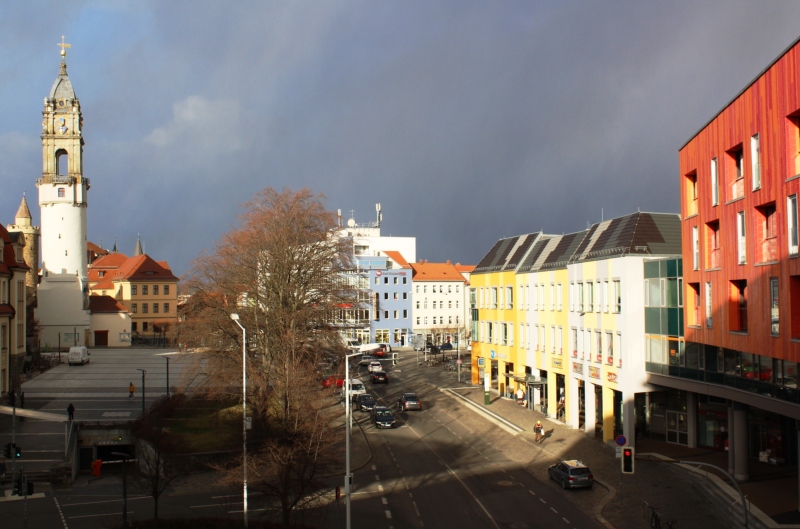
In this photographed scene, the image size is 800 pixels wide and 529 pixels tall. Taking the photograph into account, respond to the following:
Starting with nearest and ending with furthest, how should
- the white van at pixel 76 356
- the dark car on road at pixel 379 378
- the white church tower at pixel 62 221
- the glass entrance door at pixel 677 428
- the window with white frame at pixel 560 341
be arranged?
the glass entrance door at pixel 677 428, the window with white frame at pixel 560 341, the white van at pixel 76 356, the dark car on road at pixel 379 378, the white church tower at pixel 62 221

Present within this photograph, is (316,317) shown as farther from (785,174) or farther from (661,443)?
(785,174)

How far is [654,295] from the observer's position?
38.6 metres

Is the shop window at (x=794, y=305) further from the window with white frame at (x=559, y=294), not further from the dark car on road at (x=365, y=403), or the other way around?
the dark car on road at (x=365, y=403)

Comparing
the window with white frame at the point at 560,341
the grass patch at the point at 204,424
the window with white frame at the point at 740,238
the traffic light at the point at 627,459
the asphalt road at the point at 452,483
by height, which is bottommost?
the asphalt road at the point at 452,483

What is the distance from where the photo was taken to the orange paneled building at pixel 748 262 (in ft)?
78.9

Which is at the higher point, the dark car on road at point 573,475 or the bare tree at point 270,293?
the bare tree at point 270,293

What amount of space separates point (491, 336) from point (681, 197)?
29927 mm

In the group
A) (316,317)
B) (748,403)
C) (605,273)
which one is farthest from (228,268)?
(748,403)

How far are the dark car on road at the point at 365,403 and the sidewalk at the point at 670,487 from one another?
13.8 metres

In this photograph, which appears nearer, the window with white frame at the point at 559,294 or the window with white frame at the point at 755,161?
the window with white frame at the point at 755,161

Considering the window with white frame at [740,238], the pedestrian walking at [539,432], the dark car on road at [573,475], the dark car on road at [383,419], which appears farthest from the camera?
the dark car on road at [383,419]

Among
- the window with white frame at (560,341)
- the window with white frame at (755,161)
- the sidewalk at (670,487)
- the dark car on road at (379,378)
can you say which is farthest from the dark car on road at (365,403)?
the window with white frame at (755,161)

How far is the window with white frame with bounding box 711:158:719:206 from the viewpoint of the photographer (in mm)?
31203

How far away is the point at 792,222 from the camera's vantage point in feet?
77.5
